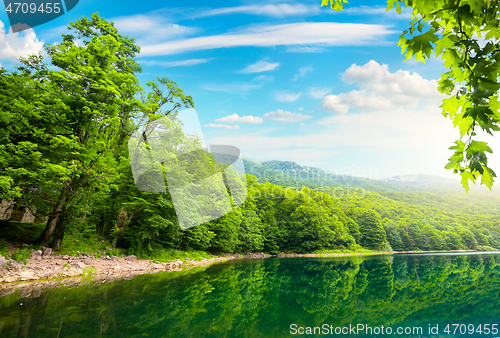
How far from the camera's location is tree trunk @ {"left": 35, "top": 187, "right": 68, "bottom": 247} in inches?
492

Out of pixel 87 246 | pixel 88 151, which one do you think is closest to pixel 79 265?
pixel 87 246

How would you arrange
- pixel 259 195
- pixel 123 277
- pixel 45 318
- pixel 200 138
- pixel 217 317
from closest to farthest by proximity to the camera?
1. pixel 45 318
2. pixel 217 317
3. pixel 123 277
4. pixel 200 138
5. pixel 259 195

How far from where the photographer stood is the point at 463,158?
1.86 metres

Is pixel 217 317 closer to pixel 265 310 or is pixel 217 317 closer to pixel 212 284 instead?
pixel 265 310

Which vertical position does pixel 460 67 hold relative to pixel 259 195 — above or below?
above

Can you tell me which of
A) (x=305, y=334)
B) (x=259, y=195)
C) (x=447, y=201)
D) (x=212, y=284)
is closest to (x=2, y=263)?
(x=212, y=284)

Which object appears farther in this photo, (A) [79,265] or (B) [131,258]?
(B) [131,258]

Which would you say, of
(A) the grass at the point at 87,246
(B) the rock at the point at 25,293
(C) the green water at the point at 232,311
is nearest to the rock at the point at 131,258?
(A) the grass at the point at 87,246

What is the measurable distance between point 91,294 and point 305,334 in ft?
22.9

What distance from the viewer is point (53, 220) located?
1300 centimetres

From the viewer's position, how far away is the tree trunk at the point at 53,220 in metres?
12.5

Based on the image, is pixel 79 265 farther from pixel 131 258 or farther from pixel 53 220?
pixel 131 258

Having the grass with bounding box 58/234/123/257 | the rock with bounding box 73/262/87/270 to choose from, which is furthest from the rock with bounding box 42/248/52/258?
the rock with bounding box 73/262/87/270

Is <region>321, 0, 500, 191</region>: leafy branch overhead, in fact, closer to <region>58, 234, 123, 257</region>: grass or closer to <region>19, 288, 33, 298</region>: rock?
<region>19, 288, 33, 298</region>: rock
